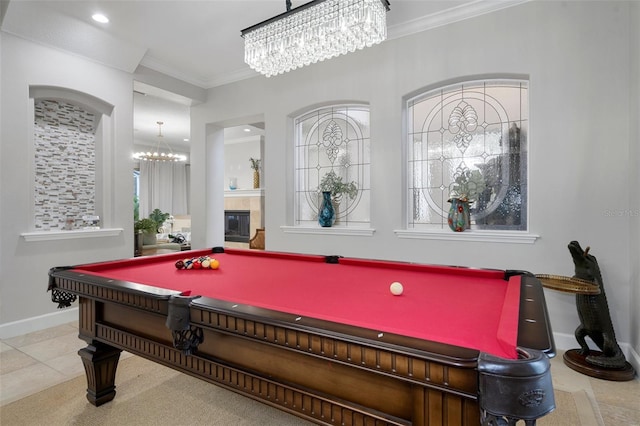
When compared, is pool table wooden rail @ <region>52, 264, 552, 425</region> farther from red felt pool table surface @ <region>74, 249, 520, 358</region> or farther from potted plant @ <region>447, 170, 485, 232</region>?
potted plant @ <region>447, 170, 485, 232</region>

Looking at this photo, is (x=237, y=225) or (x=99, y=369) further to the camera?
(x=237, y=225)

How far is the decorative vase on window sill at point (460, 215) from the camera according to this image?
3.08 meters

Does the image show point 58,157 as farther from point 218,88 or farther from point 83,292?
point 83,292

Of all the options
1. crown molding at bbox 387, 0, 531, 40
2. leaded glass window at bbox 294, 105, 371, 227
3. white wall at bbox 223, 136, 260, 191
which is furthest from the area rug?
white wall at bbox 223, 136, 260, 191

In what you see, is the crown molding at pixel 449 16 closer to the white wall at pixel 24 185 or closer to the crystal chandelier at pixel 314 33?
the crystal chandelier at pixel 314 33

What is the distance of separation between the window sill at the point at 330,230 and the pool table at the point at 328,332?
60.0 inches

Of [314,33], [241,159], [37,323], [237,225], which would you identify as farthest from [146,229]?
[314,33]

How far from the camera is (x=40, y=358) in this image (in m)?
2.57

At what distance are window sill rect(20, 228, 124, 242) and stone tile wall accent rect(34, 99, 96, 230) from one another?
150 millimetres

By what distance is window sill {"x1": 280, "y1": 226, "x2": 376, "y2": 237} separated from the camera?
3.51m

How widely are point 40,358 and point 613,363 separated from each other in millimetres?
4075

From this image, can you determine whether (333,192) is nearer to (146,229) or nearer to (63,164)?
(63,164)

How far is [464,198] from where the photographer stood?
3.08 m

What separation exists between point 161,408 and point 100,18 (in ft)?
11.2
